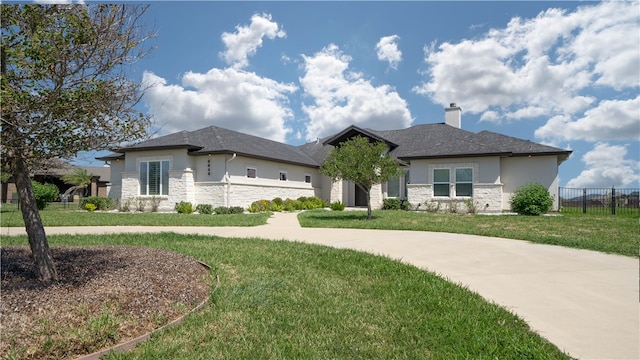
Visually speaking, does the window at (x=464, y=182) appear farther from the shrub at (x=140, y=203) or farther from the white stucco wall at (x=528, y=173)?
the shrub at (x=140, y=203)

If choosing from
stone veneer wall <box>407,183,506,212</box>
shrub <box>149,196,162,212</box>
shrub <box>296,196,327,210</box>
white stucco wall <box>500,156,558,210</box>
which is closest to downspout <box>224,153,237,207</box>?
shrub <box>149,196,162,212</box>

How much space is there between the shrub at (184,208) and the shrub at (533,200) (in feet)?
54.8

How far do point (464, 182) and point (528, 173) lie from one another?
3434 mm

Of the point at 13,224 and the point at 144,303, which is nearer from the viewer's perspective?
the point at 144,303

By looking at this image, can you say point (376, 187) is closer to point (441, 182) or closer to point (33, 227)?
point (441, 182)

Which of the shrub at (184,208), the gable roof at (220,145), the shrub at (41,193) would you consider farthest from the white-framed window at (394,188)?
the shrub at (41,193)

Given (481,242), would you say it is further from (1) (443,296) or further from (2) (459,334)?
(2) (459,334)

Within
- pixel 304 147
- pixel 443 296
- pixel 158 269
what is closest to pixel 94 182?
pixel 304 147

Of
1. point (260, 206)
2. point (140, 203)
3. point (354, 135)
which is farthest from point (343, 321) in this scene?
point (354, 135)

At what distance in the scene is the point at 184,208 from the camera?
19.2 metres

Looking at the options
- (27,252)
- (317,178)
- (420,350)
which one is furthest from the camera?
(317,178)

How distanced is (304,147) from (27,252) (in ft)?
86.6

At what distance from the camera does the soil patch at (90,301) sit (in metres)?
3.12

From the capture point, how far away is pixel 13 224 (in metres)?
12.8
